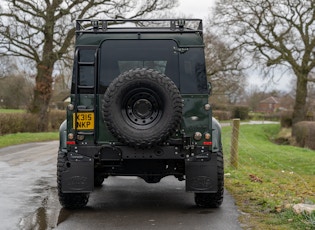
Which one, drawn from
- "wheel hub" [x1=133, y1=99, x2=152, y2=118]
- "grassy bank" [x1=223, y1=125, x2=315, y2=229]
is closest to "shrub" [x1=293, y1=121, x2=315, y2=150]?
"grassy bank" [x1=223, y1=125, x2=315, y2=229]

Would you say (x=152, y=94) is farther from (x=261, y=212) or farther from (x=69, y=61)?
(x=69, y=61)

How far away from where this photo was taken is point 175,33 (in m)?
8.04

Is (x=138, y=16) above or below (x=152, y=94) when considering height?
above

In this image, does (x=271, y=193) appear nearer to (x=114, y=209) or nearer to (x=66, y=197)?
(x=114, y=209)

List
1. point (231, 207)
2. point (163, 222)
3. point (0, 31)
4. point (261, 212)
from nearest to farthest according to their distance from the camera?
1. point (163, 222)
2. point (261, 212)
3. point (231, 207)
4. point (0, 31)

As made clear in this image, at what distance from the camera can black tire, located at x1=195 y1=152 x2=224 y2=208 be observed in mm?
7918

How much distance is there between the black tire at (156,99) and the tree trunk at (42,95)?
27.6 meters

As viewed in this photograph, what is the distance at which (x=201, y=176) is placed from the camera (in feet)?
25.2

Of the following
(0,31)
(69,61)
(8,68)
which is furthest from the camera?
(8,68)

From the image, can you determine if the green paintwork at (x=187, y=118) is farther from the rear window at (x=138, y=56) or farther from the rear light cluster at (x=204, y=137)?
the rear window at (x=138, y=56)

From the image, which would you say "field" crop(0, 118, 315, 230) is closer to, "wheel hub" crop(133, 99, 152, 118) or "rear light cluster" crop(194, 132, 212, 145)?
"rear light cluster" crop(194, 132, 212, 145)

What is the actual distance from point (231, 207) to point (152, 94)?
231cm

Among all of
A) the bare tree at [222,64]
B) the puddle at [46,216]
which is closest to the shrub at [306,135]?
the bare tree at [222,64]

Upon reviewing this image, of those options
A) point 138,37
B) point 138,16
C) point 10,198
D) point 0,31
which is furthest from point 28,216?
point 138,16
